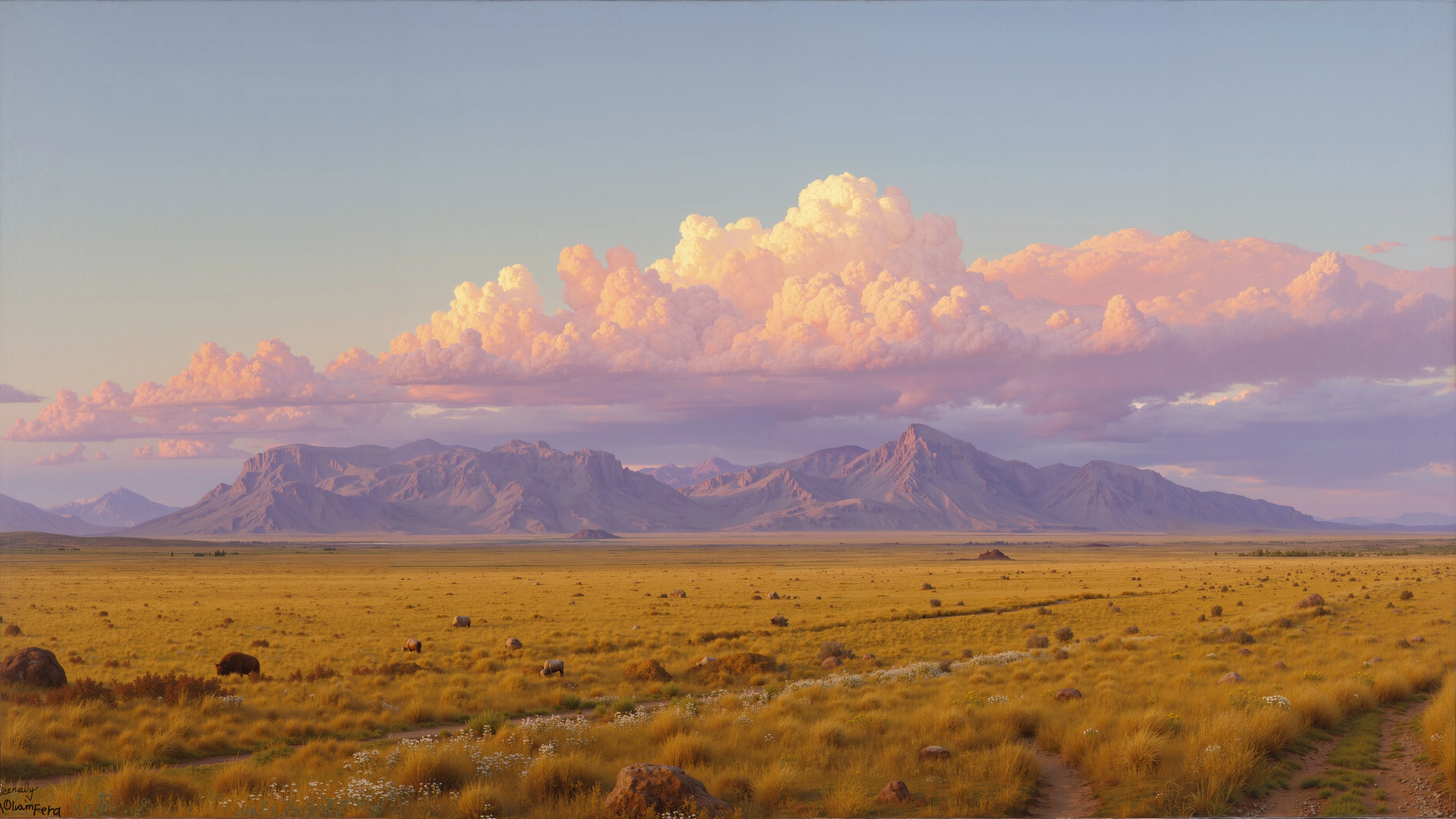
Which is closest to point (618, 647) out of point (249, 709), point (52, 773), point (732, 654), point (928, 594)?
point (732, 654)

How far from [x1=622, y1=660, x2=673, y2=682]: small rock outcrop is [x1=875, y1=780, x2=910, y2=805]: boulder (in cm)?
1609

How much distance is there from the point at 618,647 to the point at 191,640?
1986 centimetres

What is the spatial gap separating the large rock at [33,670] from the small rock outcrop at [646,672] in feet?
54.8

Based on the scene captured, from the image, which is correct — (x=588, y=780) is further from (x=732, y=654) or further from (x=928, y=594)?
(x=928, y=594)

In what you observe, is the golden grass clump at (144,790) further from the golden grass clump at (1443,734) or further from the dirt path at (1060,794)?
the golden grass clump at (1443,734)

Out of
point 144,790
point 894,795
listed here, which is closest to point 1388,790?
point 894,795

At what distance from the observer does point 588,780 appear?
1445 cm

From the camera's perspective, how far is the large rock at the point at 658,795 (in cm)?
1257

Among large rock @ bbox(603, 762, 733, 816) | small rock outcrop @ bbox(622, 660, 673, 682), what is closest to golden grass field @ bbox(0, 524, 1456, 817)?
small rock outcrop @ bbox(622, 660, 673, 682)

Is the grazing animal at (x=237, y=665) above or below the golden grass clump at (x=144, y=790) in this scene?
below

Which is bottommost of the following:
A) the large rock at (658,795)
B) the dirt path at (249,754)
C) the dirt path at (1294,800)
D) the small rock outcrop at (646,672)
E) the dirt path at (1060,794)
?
the small rock outcrop at (646,672)
